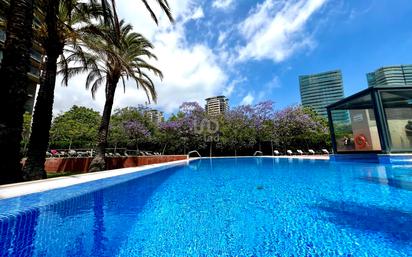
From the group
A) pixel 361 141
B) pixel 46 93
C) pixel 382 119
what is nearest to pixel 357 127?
pixel 361 141

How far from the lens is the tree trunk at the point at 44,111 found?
7539 millimetres

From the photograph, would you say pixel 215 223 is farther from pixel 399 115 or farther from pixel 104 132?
pixel 399 115

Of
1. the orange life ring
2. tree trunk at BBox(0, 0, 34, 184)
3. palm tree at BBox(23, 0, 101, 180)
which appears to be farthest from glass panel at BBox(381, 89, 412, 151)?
tree trunk at BBox(0, 0, 34, 184)

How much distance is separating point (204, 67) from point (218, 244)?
19514 millimetres

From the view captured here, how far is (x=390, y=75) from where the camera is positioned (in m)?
43.7

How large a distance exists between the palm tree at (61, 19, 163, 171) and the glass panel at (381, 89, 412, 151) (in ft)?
45.9

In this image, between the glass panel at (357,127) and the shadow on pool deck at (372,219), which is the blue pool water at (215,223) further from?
the glass panel at (357,127)

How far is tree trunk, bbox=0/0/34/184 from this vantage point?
5.97 m

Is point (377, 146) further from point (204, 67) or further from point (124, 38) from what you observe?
point (124, 38)

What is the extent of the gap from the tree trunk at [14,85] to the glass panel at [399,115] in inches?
670

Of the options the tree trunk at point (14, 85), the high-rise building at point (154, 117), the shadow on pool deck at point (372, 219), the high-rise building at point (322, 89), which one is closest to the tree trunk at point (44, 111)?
the tree trunk at point (14, 85)

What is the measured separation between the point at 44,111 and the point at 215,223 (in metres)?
8.16

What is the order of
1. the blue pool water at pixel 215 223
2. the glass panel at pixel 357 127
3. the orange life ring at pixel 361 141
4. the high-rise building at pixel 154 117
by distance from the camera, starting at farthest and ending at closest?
1. the high-rise building at pixel 154 117
2. the orange life ring at pixel 361 141
3. the glass panel at pixel 357 127
4. the blue pool water at pixel 215 223

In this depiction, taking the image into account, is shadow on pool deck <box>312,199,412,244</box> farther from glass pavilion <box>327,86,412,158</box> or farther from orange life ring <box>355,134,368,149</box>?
orange life ring <box>355,134,368,149</box>
